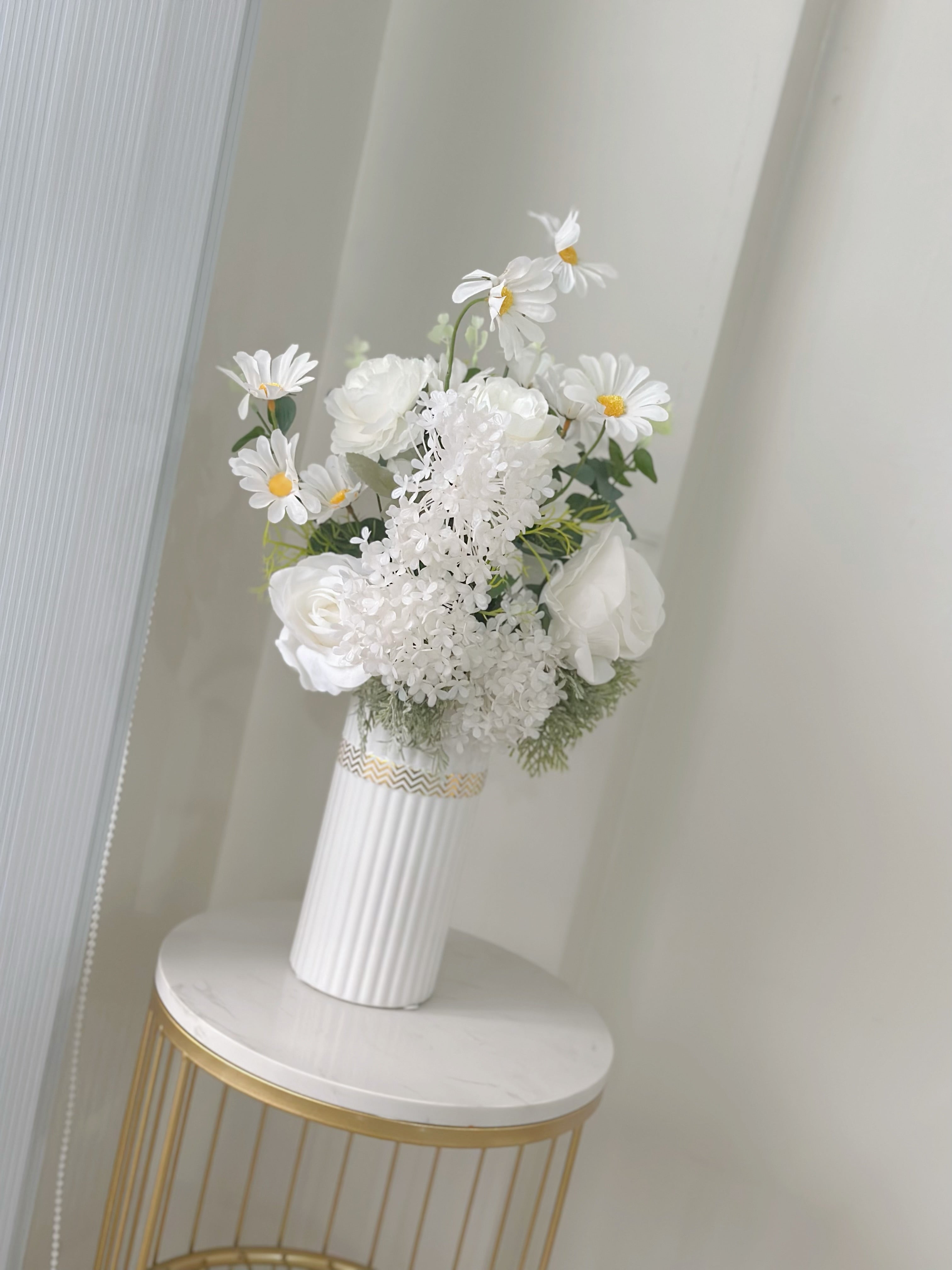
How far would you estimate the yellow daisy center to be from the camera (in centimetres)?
93

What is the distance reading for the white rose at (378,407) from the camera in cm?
91

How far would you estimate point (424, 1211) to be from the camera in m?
1.28

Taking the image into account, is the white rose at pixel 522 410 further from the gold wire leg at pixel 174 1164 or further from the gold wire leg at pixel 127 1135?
the gold wire leg at pixel 174 1164

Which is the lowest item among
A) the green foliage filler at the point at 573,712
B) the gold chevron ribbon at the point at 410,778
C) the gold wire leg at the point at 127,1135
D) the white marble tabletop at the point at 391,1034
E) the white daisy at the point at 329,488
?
the gold wire leg at the point at 127,1135

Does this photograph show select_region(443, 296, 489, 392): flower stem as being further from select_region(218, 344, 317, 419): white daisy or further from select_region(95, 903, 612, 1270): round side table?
→ select_region(95, 903, 612, 1270): round side table

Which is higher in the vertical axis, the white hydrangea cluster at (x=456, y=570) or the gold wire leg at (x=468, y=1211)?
the white hydrangea cluster at (x=456, y=570)

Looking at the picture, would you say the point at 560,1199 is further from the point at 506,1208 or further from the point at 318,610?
the point at 318,610

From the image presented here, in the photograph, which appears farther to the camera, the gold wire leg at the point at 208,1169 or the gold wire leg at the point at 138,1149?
the gold wire leg at the point at 208,1169

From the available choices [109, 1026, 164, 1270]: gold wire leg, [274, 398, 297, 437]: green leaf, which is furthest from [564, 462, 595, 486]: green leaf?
[109, 1026, 164, 1270]: gold wire leg

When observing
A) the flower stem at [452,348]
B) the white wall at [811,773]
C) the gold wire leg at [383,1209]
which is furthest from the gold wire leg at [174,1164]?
the flower stem at [452,348]

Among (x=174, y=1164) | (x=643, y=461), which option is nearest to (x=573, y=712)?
(x=643, y=461)

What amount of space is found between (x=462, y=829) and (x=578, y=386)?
396mm

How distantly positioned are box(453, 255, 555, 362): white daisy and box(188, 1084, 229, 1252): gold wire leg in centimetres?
86

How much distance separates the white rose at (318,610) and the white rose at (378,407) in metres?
0.09
